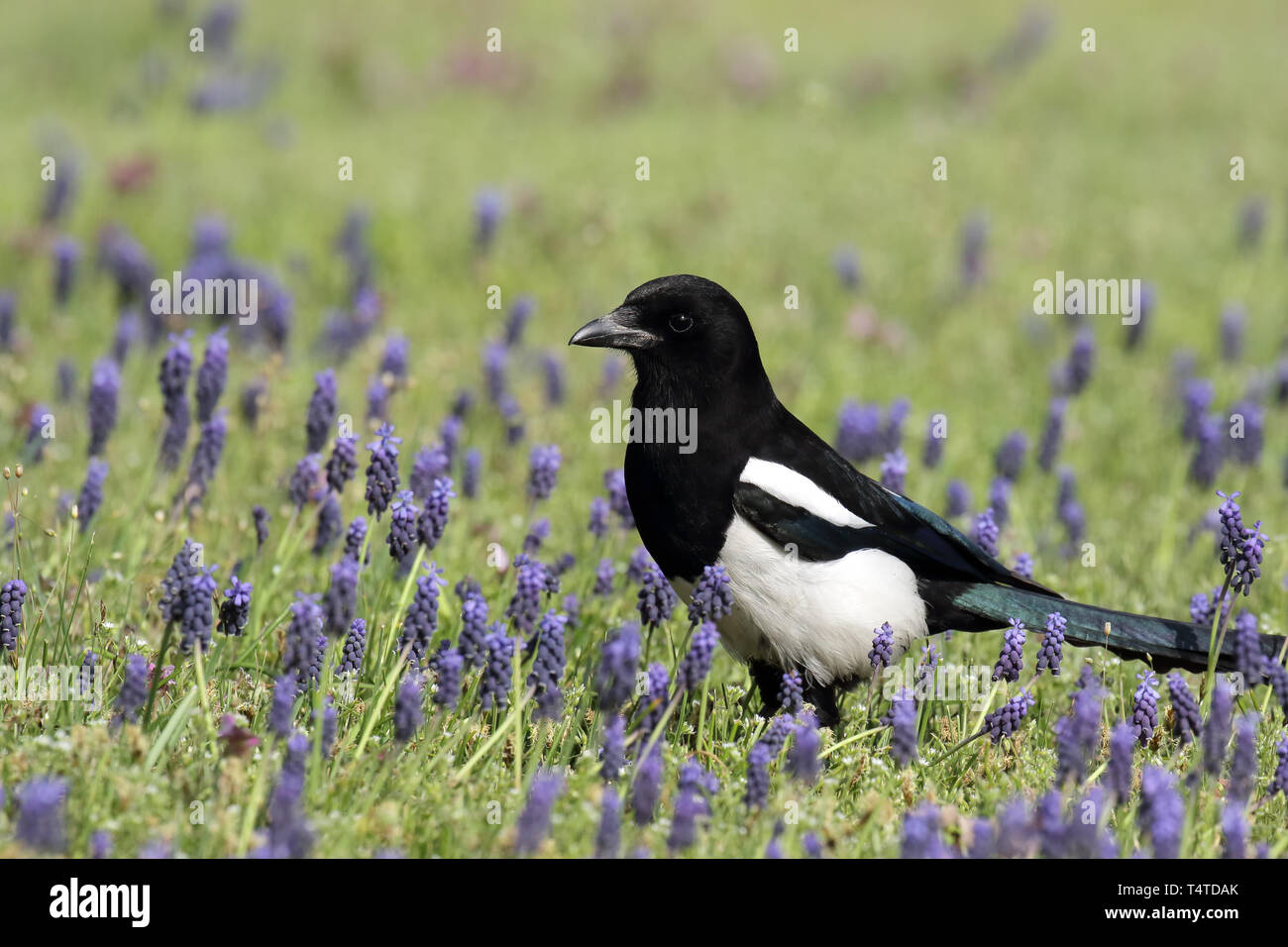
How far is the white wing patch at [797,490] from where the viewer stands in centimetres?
457

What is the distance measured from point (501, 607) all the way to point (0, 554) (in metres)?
1.80

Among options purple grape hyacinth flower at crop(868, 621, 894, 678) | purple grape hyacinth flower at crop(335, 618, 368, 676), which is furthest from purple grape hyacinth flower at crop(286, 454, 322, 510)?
purple grape hyacinth flower at crop(868, 621, 894, 678)

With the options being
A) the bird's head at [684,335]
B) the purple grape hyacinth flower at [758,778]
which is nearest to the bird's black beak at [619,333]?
the bird's head at [684,335]

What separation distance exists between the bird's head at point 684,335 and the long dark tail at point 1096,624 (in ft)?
3.07

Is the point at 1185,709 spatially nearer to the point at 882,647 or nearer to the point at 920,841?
the point at 882,647

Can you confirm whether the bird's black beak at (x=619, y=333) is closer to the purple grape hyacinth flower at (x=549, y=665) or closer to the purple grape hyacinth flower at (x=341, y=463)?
the purple grape hyacinth flower at (x=341, y=463)

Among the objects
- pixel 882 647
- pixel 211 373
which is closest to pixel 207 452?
pixel 211 373

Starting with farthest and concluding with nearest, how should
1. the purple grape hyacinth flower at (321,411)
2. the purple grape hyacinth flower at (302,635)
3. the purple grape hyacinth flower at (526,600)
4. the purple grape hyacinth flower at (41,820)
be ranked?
the purple grape hyacinth flower at (321,411), the purple grape hyacinth flower at (526,600), the purple grape hyacinth flower at (302,635), the purple grape hyacinth flower at (41,820)

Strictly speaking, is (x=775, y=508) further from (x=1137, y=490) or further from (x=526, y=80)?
(x=526, y=80)

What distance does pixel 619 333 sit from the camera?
491cm

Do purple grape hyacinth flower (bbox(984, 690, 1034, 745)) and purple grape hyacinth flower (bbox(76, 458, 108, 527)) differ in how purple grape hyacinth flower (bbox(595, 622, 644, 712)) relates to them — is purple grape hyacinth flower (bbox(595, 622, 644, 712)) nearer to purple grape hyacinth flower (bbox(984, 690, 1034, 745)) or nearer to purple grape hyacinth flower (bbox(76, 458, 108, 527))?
purple grape hyacinth flower (bbox(984, 690, 1034, 745))

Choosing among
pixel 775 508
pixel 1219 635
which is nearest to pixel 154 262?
pixel 775 508

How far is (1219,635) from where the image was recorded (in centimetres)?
443

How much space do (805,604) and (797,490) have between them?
1.11 ft
